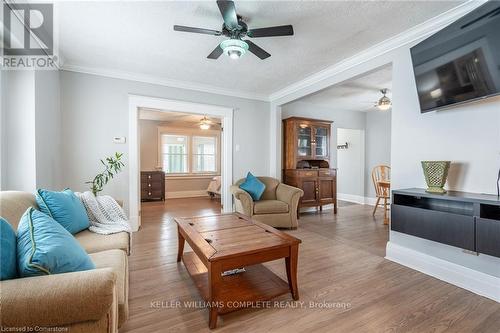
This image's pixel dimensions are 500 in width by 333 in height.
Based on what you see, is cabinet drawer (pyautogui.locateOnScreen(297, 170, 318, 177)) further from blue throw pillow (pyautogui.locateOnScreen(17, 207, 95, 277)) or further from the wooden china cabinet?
blue throw pillow (pyautogui.locateOnScreen(17, 207, 95, 277))

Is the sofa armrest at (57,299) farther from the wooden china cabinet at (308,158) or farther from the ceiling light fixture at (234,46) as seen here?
the wooden china cabinet at (308,158)

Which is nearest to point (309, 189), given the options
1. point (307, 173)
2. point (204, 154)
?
point (307, 173)

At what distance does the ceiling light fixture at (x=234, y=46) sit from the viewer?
2209mm

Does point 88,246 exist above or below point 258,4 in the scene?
below

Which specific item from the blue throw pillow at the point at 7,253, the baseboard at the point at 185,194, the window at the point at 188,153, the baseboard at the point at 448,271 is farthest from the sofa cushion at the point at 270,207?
the window at the point at 188,153

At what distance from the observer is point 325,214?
4.85 meters

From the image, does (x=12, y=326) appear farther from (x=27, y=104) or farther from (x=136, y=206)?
(x=136, y=206)

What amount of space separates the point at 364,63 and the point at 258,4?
66.3 inches

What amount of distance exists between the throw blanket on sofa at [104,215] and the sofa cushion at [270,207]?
6.22 ft

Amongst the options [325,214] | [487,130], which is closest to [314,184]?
[325,214]

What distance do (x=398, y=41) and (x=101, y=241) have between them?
353 centimetres

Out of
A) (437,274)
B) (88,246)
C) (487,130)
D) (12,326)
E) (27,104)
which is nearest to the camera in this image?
(12,326)

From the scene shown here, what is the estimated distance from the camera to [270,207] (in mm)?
3676

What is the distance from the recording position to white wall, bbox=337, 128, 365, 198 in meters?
6.21
